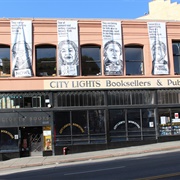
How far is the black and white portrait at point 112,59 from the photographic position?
22.1m

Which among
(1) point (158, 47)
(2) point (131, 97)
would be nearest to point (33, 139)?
(2) point (131, 97)

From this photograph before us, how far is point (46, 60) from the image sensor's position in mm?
21938

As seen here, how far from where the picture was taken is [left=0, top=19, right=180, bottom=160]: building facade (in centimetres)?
2108

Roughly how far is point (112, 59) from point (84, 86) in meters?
2.80

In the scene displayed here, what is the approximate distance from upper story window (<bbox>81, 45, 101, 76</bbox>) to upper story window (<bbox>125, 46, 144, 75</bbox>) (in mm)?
2116

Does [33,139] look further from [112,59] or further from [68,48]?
[112,59]

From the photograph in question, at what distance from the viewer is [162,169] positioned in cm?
1079

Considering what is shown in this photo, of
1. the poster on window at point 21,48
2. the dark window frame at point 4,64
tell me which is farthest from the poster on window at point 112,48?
the dark window frame at point 4,64

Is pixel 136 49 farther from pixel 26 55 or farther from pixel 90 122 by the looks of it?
pixel 26 55

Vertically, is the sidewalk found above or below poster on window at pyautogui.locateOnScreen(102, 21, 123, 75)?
below

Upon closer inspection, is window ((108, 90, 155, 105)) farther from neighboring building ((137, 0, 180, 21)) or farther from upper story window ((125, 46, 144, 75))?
neighboring building ((137, 0, 180, 21))

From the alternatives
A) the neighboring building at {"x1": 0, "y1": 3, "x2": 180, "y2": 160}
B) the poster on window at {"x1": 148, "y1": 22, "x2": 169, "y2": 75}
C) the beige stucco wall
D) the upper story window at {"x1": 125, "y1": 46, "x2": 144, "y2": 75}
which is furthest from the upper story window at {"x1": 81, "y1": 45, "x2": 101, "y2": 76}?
the poster on window at {"x1": 148, "y1": 22, "x2": 169, "y2": 75}

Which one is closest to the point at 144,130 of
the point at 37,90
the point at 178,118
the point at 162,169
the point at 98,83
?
the point at 178,118

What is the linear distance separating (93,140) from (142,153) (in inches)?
152
